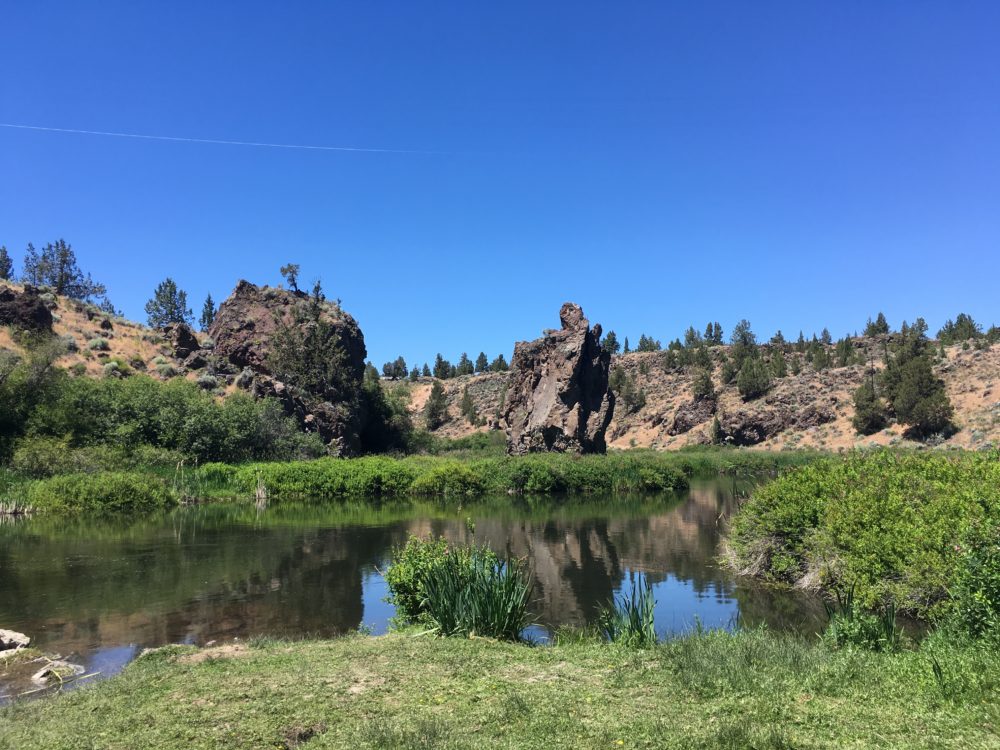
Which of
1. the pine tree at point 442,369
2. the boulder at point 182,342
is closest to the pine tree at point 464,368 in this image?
the pine tree at point 442,369

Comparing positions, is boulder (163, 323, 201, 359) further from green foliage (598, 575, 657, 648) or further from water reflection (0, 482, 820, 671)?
green foliage (598, 575, 657, 648)

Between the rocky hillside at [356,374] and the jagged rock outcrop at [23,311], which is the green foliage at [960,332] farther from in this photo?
the jagged rock outcrop at [23,311]

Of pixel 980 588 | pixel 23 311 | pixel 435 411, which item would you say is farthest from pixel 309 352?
pixel 980 588

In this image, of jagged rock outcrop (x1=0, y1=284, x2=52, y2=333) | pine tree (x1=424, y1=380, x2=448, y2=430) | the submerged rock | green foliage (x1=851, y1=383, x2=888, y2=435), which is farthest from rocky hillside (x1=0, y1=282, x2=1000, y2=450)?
the submerged rock

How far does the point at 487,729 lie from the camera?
6.04m

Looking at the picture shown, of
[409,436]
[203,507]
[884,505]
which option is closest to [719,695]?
[884,505]

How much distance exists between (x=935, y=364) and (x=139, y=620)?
82.4m

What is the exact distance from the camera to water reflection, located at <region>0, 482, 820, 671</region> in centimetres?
1374

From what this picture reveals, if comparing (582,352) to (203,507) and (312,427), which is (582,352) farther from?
(203,507)

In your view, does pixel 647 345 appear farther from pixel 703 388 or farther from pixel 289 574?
pixel 289 574

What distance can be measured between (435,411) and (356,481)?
185 ft

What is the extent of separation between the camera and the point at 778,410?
78.5 metres

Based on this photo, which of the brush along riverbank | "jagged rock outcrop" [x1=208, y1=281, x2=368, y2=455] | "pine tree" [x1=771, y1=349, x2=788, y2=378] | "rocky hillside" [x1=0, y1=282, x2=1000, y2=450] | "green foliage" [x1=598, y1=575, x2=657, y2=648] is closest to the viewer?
"green foliage" [x1=598, y1=575, x2=657, y2=648]

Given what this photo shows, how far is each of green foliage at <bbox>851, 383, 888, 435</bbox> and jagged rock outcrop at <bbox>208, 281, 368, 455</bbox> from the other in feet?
157
